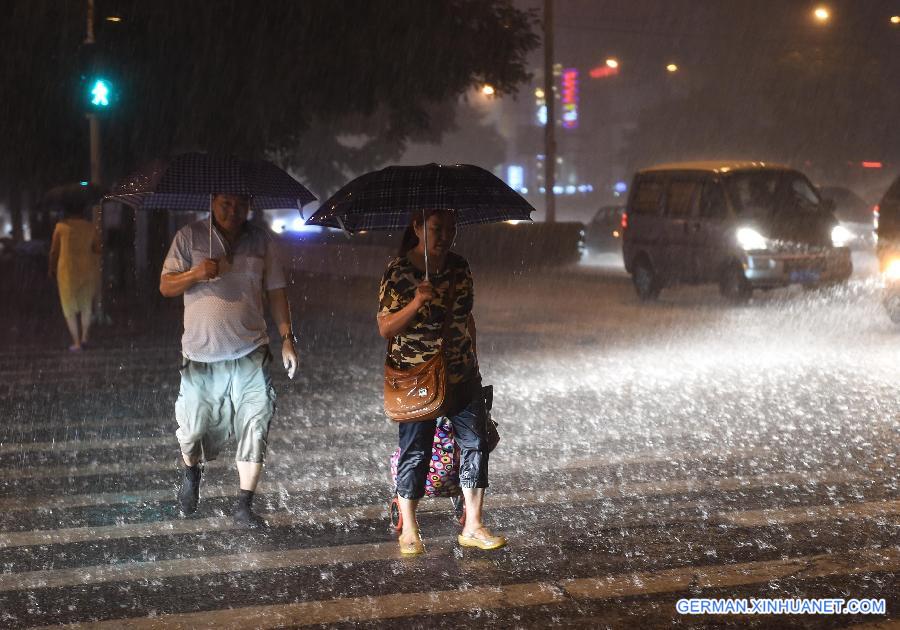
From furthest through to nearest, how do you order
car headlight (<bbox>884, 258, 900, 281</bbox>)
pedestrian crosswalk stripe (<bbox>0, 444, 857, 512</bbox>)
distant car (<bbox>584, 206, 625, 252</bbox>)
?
distant car (<bbox>584, 206, 625, 252</bbox>) < car headlight (<bbox>884, 258, 900, 281</bbox>) < pedestrian crosswalk stripe (<bbox>0, 444, 857, 512</bbox>)

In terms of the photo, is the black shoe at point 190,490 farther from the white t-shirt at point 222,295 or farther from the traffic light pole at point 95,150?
the traffic light pole at point 95,150

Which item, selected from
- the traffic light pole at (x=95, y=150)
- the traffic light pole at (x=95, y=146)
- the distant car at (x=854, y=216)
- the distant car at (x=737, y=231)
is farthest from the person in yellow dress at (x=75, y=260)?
the distant car at (x=854, y=216)

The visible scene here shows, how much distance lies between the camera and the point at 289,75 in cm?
2475

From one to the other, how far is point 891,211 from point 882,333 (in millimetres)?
1647

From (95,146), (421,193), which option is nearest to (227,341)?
(421,193)

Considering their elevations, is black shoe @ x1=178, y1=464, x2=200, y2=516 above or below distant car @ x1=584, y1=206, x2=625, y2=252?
below

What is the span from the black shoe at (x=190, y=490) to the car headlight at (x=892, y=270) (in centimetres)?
1036

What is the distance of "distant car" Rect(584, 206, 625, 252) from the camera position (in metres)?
35.7

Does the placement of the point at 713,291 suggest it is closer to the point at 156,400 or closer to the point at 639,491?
the point at 156,400

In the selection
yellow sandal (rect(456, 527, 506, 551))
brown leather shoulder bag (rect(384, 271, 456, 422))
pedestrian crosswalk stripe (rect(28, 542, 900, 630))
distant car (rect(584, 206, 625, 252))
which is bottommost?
pedestrian crosswalk stripe (rect(28, 542, 900, 630))

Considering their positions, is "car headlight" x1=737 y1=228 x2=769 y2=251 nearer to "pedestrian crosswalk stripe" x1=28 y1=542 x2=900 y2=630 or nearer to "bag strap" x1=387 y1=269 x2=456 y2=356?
"pedestrian crosswalk stripe" x1=28 y1=542 x2=900 y2=630

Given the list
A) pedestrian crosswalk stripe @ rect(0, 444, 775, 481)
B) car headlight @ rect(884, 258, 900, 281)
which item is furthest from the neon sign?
pedestrian crosswalk stripe @ rect(0, 444, 775, 481)

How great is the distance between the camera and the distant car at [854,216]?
3073cm

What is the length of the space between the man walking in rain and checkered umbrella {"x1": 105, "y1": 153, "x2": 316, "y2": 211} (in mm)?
82
